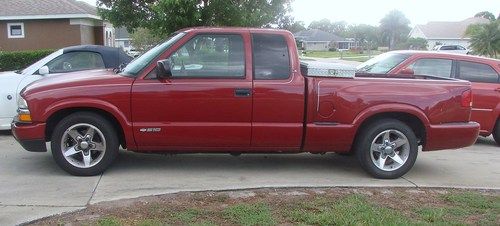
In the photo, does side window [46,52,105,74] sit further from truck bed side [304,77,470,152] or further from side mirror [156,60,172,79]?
truck bed side [304,77,470,152]

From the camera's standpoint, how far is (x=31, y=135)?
6.25m

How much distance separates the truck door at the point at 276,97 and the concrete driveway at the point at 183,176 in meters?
0.48

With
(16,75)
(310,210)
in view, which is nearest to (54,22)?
(16,75)

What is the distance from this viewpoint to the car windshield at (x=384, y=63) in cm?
980

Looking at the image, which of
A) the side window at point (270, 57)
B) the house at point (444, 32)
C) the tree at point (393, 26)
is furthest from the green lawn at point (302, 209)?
the tree at point (393, 26)

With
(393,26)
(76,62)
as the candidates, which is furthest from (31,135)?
(393,26)

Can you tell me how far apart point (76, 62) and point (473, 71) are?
681cm

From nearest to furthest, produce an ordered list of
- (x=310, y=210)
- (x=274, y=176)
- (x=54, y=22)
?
(x=310, y=210)
(x=274, y=176)
(x=54, y=22)

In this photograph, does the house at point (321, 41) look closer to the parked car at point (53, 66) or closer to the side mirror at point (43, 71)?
the parked car at point (53, 66)

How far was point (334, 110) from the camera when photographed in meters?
6.56

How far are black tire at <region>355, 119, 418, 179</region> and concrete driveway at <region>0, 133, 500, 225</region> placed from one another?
0.45 feet

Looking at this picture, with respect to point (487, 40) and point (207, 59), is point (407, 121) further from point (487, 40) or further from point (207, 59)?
point (487, 40)

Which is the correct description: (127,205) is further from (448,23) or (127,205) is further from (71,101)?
(448,23)

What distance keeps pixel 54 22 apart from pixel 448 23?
73644mm
